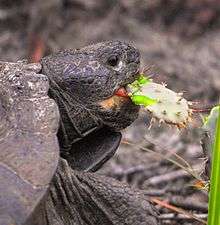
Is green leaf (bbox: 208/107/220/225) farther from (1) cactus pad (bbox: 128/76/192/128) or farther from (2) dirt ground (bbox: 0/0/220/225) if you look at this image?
(2) dirt ground (bbox: 0/0/220/225)

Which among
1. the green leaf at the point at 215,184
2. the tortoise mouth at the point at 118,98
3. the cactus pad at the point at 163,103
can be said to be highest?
the green leaf at the point at 215,184

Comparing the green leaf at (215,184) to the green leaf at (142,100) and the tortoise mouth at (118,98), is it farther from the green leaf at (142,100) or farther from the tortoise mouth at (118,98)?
the tortoise mouth at (118,98)

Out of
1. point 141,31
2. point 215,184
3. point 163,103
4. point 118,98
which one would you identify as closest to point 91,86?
point 118,98

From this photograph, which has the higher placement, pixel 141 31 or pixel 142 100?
pixel 142 100

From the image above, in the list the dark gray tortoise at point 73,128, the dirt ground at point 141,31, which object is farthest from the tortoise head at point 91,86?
the dirt ground at point 141,31

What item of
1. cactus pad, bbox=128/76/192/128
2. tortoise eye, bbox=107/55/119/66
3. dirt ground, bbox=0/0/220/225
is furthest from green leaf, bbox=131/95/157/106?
dirt ground, bbox=0/0/220/225

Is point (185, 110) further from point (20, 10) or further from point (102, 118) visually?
point (20, 10)

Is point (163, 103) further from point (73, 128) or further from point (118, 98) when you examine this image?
point (73, 128)

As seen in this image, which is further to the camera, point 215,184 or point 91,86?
point 91,86
